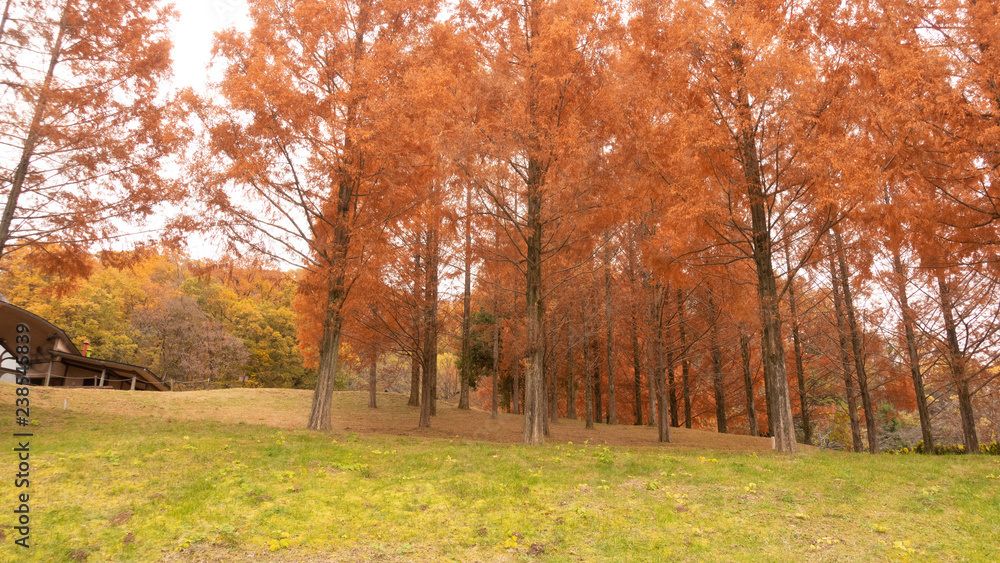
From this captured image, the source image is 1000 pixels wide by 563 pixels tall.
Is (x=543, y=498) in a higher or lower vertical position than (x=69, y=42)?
lower

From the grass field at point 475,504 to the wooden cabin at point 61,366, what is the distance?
12664 mm

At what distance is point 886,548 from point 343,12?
12574mm

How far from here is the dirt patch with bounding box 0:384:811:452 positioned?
13.9 meters

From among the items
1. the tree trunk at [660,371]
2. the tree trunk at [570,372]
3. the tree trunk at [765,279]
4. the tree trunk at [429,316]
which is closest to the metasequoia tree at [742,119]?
the tree trunk at [765,279]

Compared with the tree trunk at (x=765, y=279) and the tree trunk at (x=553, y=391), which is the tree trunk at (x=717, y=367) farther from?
the tree trunk at (x=765, y=279)

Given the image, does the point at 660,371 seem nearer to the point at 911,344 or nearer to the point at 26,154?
the point at 911,344

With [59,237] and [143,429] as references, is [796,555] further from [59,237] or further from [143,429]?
[59,237]

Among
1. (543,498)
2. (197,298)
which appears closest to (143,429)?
(543,498)

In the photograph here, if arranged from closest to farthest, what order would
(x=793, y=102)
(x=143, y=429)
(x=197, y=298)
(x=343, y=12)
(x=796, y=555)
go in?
(x=796, y=555) → (x=793, y=102) → (x=143, y=429) → (x=343, y=12) → (x=197, y=298)

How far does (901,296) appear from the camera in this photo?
13906 mm

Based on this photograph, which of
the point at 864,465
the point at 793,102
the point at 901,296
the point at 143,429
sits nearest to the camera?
the point at 864,465

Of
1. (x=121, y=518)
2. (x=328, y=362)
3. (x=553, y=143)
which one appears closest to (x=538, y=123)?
(x=553, y=143)

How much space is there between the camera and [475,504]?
5203 mm

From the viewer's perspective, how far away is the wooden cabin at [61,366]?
17.6 meters
